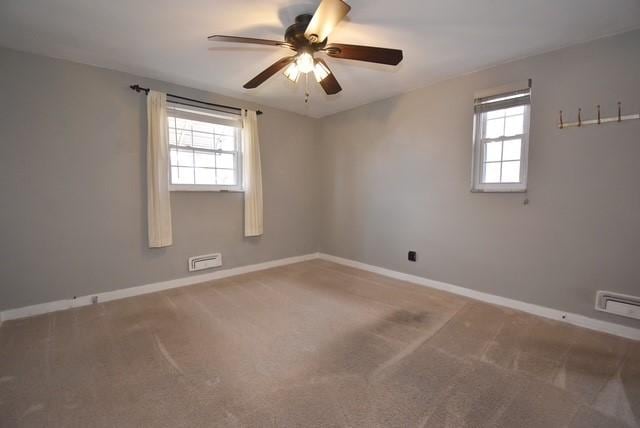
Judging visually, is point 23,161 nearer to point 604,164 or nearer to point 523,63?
point 523,63

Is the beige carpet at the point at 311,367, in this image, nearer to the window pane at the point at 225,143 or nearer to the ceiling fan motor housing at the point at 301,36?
the window pane at the point at 225,143

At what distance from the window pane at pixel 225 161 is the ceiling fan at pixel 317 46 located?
62.8 inches

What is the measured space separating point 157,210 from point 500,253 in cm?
370

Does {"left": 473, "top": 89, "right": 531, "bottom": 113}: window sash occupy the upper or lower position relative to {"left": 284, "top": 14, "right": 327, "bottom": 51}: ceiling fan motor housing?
lower

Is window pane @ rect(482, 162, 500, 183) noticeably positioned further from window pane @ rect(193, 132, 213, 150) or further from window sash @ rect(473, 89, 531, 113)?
window pane @ rect(193, 132, 213, 150)

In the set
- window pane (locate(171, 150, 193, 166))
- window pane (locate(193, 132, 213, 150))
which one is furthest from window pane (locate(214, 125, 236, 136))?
window pane (locate(171, 150, 193, 166))

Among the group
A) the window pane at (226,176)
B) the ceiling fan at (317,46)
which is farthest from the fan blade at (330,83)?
the window pane at (226,176)

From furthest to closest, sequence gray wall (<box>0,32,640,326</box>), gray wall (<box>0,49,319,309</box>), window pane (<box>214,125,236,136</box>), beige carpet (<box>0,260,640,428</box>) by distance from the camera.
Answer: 1. window pane (<box>214,125,236,136</box>)
2. gray wall (<box>0,49,319,309</box>)
3. gray wall (<box>0,32,640,326</box>)
4. beige carpet (<box>0,260,640,428</box>)

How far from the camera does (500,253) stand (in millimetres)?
2814

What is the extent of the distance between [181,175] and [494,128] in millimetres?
3553

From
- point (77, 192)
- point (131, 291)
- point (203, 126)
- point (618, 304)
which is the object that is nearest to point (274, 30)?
point (203, 126)

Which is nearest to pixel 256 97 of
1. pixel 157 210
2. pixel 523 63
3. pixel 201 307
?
pixel 157 210

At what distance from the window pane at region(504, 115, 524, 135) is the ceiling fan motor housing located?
2041 mm

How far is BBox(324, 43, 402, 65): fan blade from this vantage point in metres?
1.85
